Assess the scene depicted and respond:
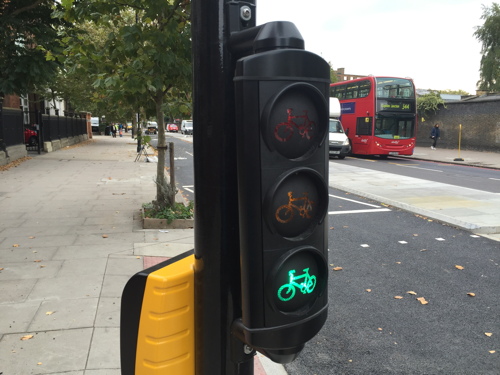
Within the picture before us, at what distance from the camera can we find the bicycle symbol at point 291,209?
4.36 ft

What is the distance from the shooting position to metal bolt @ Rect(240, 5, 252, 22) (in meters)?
1.45

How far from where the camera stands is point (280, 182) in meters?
1.30

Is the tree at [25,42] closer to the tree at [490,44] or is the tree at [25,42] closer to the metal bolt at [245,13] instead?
the metal bolt at [245,13]

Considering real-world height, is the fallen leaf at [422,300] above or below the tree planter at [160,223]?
below

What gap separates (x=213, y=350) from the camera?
1.58 metres

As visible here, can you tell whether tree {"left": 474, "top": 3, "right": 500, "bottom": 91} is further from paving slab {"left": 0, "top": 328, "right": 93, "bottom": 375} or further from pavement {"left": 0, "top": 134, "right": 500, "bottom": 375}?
paving slab {"left": 0, "top": 328, "right": 93, "bottom": 375}

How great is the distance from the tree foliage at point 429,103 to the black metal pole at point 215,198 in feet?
122

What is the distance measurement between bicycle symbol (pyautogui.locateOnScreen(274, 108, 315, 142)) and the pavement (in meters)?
2.52

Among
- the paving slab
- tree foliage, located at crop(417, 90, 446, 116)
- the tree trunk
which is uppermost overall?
tree foliage, located at crop(417, 90, 446, 116)

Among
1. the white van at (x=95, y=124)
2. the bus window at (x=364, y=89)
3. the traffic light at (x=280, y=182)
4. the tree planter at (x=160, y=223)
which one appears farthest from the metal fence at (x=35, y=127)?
the white van at (x=95, y=124)

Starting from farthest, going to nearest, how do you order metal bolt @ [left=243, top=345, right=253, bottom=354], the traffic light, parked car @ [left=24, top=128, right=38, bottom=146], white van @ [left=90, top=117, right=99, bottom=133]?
white van @ [left=90, top=117, right=99, bottom=133] → parked car @ [left=24, top=128, right=38, bottom=146] → metal bolt @ [left=243, top=345, right=253, bottom=354] → the traffic light

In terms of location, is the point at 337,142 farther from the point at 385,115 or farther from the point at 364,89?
the point at 364,89

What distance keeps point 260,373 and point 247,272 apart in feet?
7.42

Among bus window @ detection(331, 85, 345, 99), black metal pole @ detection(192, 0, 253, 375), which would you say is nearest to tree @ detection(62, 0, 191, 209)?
black metal pole @ detection(192, 0, 253, 375)
